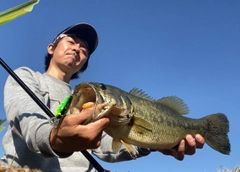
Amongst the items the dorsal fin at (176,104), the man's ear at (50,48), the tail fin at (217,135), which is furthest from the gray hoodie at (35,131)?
the man's ear at (50,48)

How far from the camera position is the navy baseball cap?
16.3ft

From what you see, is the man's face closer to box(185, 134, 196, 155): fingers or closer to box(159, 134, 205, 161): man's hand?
box(159, 134, 205, 161): man's hand

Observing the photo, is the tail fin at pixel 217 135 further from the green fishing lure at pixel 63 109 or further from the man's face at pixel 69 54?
the green fishing lure at pixel 63 109

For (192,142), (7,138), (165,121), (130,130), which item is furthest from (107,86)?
(7,138)

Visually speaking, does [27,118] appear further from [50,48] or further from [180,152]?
[50,48]

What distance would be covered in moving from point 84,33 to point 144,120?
267cm

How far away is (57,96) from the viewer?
425cm

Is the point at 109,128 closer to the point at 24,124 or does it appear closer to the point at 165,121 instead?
the point at 24,124

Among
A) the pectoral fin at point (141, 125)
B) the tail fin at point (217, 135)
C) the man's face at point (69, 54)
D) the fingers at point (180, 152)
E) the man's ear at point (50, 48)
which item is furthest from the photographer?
the man's ear at point (50, 48)

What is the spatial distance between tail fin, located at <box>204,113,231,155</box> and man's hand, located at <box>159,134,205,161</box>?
209mm

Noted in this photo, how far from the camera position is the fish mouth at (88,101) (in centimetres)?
212

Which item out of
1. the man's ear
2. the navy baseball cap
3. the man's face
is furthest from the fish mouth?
the man's ear

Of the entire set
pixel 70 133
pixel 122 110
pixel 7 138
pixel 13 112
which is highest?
pixel 122 110

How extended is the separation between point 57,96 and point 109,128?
190 cm
